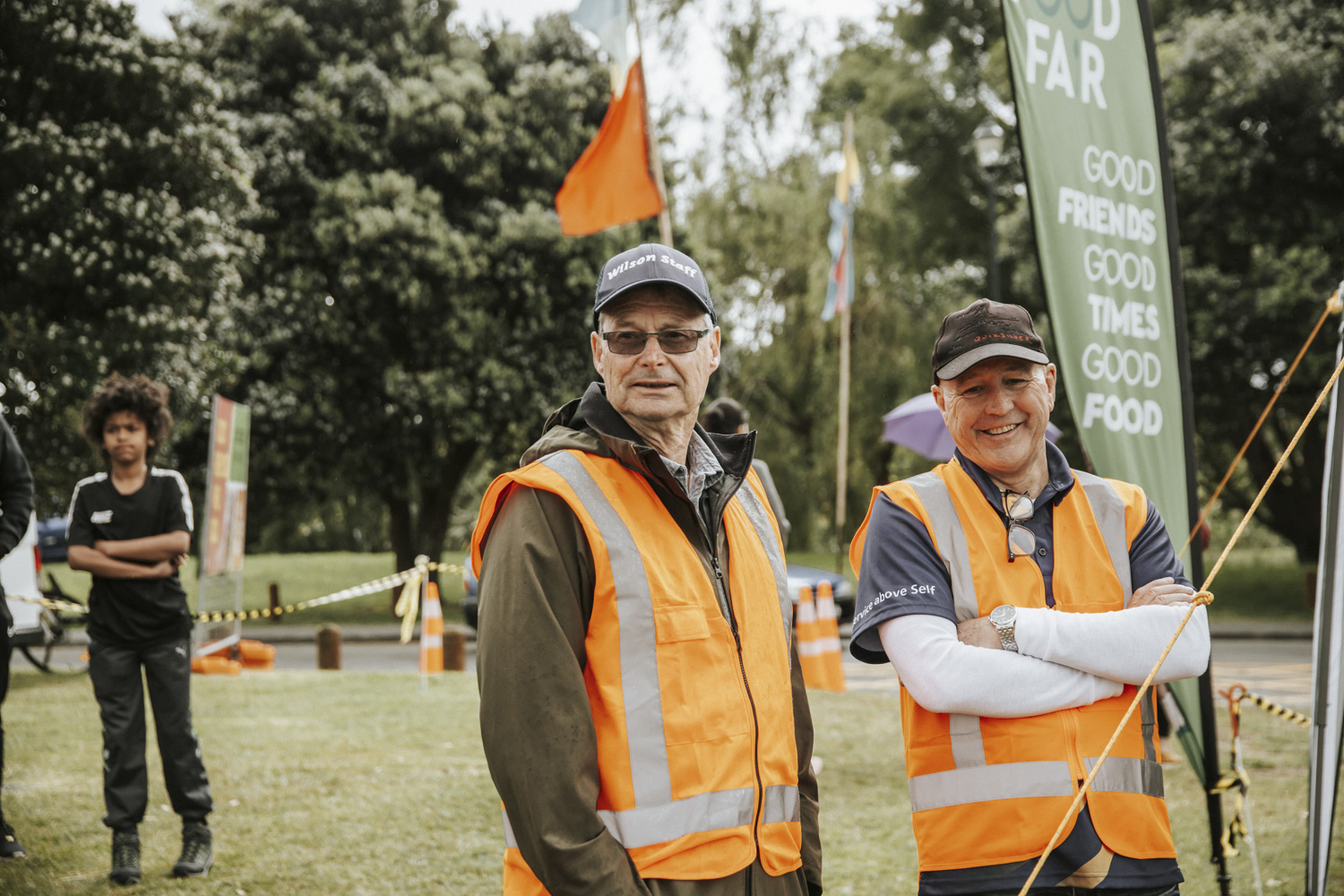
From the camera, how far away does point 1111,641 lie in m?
2.33

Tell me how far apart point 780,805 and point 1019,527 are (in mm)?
835

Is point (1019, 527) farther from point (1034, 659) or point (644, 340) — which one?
point (644, 340)

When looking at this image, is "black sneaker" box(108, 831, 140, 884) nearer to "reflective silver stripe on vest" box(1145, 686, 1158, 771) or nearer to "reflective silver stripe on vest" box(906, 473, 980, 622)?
"reflective silver stripe on vest" box(906, 473, 980, 622)

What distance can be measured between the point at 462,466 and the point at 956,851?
19.2m

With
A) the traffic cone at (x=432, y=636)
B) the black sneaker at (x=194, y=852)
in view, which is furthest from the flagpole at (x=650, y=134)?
the black sneaker at (x=194, y=852)

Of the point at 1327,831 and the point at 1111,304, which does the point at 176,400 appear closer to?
the point at 1111,304

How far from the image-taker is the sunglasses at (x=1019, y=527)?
2.44 metres

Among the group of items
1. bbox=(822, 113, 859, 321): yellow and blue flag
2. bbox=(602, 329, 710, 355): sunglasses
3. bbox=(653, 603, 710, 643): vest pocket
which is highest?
bbox=(822, 113, 859, 321): yellow and blue flag

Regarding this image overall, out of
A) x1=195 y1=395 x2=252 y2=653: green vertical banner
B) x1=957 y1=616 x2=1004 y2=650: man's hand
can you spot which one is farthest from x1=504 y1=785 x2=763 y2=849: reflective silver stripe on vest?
x1=195 y1=395 x2=252 y2=653: green vertical banner

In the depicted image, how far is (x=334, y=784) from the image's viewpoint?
6.61 metres

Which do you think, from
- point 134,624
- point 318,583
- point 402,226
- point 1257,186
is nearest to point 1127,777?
point 134,624

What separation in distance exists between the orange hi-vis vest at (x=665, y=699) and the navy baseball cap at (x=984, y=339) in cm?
80

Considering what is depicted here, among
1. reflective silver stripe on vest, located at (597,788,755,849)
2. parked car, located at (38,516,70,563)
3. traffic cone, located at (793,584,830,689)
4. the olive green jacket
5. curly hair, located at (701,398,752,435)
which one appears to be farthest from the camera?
parked car, located at (38,516,70,563)

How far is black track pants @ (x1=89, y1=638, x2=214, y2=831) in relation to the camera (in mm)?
4707
